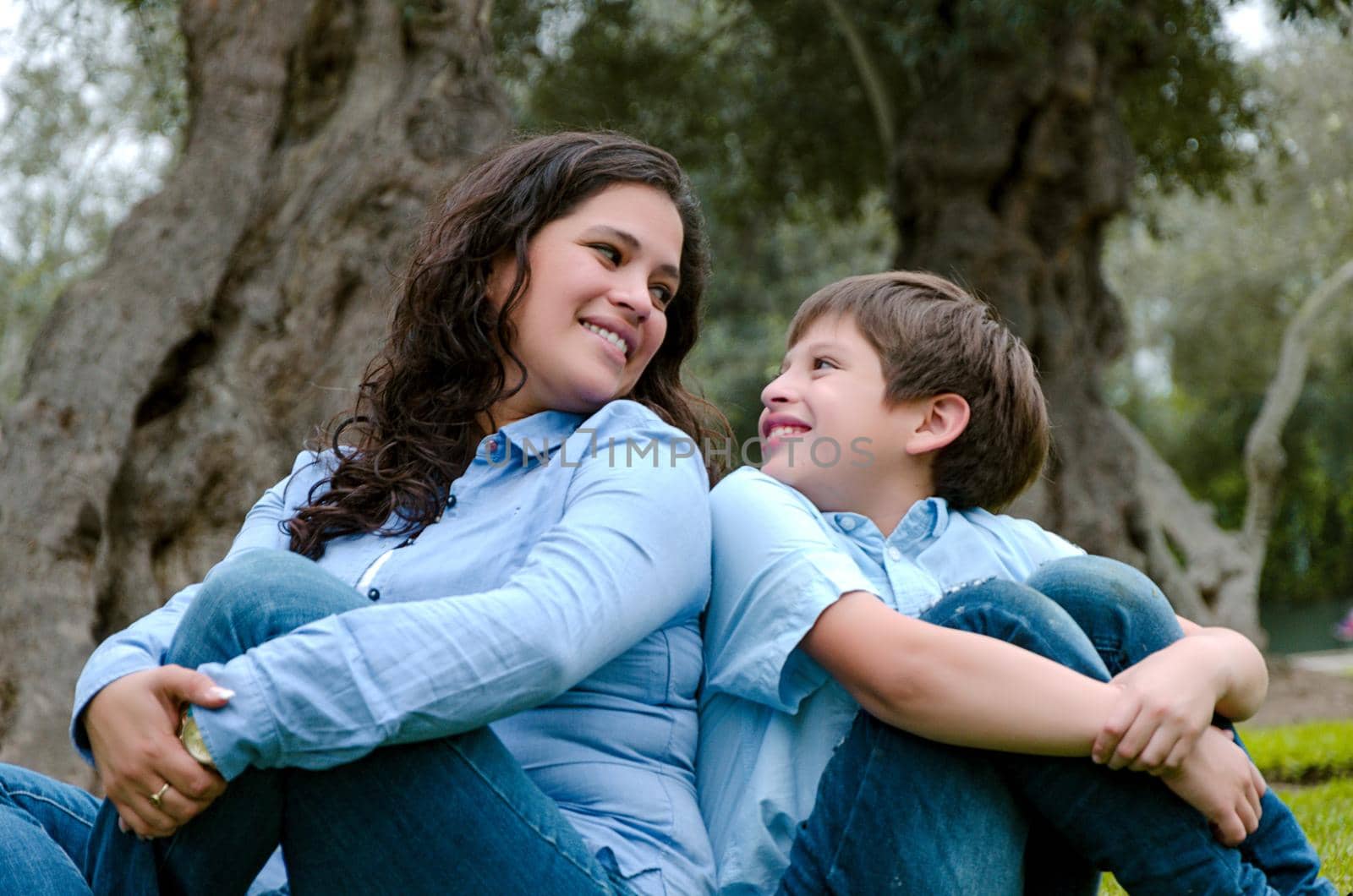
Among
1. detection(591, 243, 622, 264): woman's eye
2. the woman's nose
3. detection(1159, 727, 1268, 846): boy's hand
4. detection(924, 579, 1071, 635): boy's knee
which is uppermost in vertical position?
detection(591, 243, 622, 264): woman's eye

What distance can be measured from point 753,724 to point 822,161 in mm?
8503

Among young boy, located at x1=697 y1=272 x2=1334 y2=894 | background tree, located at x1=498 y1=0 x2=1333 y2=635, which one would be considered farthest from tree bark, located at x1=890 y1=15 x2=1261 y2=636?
young boy, located at x1=697 y1=272 x2=1334 y2=894

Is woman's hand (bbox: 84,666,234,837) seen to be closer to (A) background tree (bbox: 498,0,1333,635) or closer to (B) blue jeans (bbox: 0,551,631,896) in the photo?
(B) blue jeans (bbox: 0,551,631,896)

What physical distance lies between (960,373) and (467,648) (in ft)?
3.74

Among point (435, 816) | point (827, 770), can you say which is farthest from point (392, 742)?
point (827, 770)

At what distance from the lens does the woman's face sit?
2.20 metres

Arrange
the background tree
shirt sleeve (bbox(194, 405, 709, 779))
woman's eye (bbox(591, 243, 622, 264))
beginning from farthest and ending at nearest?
1. the background tree
2. woman's eye (bbox(591, 243, 622, 264))
3. shirt sleeve (bbox(194, 405, 709, 779))

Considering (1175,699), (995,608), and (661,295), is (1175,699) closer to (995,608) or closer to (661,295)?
(995,608)

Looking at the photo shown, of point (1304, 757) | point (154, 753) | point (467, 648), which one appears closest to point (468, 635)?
point (467, 648)

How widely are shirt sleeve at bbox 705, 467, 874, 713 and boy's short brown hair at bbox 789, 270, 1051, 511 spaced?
0.38 metres

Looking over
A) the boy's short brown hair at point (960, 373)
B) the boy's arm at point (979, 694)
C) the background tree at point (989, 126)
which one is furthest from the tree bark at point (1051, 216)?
the boy's arm at point (979, 694)

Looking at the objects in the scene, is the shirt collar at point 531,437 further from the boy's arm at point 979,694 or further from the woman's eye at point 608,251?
the boy's arm at point 979,694

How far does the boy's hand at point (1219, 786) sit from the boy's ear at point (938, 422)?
71 cm

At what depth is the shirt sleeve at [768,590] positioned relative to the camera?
1.84 meters
